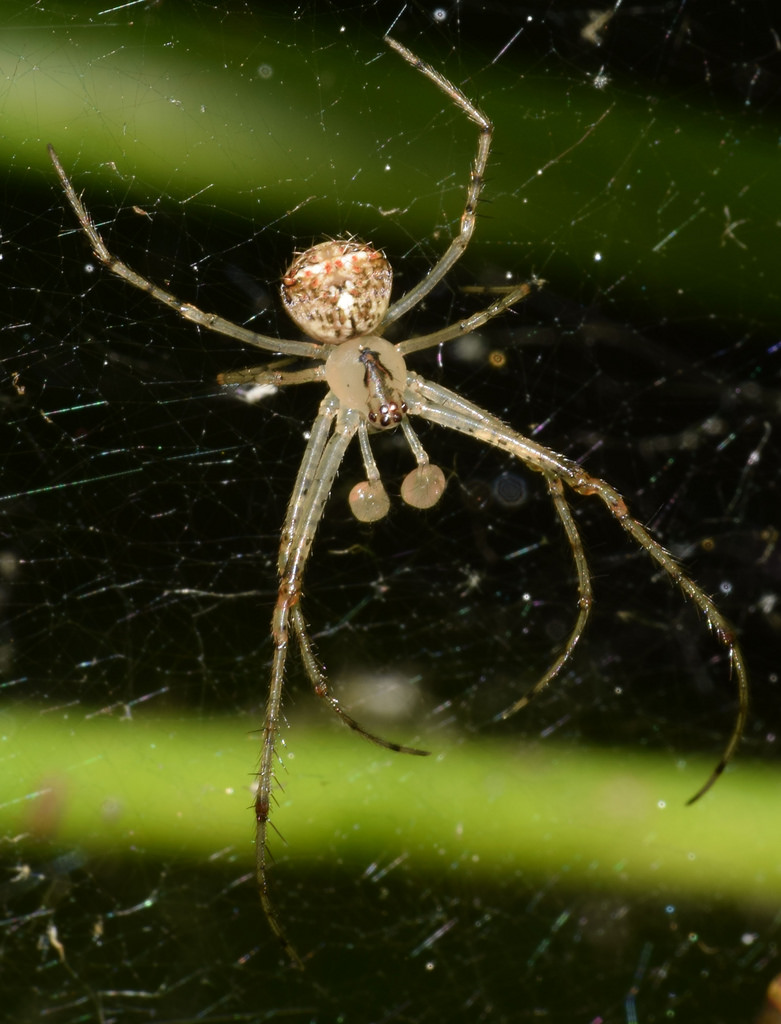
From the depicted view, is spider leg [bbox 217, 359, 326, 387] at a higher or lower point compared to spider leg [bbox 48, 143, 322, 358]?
lower

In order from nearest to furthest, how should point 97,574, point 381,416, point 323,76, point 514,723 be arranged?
point 323,76 < point 381,416 < point 97,574 < point 514,723

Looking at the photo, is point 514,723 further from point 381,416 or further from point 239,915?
point 381,416

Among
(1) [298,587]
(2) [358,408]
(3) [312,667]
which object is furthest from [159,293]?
(3) [312,667]

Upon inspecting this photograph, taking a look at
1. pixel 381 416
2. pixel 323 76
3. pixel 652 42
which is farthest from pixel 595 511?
pixel 323 76

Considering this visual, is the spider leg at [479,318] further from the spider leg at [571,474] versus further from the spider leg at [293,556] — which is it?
the spider leg at [293,556]

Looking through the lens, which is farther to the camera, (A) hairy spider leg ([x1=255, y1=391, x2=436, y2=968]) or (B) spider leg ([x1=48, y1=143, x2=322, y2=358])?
(A) hairy spider leg ([x1=255, y1=391, x2=436, y2=968])

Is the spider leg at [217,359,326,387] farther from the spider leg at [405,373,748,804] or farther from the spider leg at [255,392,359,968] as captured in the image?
the spider leg at [405,373,748,804]

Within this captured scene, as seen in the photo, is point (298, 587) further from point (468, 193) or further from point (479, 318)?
point (468, 193)

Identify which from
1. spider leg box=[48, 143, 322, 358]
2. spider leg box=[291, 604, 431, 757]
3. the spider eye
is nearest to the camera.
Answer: spider leg box=[48, 143, 322, 358]

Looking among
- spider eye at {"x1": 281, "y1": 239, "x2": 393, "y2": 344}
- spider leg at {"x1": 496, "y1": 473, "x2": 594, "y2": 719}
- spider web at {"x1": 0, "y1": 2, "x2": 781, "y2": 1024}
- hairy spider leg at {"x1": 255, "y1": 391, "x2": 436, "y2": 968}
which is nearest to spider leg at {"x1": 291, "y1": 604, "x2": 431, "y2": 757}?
hairy spider leg at {"x1": 255, "y1": 391, "x2": 436, "y2": 968}

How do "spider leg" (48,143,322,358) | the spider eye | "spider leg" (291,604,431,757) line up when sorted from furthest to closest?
"spider leg" (291,604,431,757) < the spider eye < "spider leg" (48,143,322,358)
